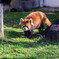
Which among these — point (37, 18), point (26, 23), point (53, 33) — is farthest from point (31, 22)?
point (53, 33)

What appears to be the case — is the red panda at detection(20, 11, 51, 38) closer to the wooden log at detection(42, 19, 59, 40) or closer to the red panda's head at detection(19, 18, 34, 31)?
the red panda's head at detection(19, 18, 34, 31)

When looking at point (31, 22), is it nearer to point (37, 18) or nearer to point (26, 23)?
point (26, 23)

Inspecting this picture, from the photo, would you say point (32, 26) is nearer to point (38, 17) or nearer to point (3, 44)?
point (38, 17)

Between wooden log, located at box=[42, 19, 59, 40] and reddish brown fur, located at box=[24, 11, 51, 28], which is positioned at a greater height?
reddish brown fur, located at box=[24, 11, 51, 28]

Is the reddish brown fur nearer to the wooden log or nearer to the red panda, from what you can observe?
the red panda

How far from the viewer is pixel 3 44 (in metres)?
5.84

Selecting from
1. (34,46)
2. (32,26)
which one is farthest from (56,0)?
(34,46)

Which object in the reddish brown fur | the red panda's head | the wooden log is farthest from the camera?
the reddish brown fur

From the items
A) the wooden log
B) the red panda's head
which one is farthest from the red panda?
the wooden log

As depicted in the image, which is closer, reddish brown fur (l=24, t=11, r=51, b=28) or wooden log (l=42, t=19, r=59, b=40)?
wooden log (l=42, t=19, r=59, b=40)

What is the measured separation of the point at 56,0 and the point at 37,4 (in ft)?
5.77

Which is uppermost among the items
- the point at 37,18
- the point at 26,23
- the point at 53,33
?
the point at 37,18

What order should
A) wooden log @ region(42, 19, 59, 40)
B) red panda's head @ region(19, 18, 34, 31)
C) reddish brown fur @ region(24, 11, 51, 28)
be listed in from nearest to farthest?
wooden log @ region(42, 19, 59, 40) → red panda's head @ region(19, 18, 34, 31) → reddish brown fur @ region(24, 11, 51, 28)

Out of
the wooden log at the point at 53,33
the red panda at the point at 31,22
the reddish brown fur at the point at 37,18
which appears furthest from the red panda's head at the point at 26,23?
the wooden log at the point at 53,33
